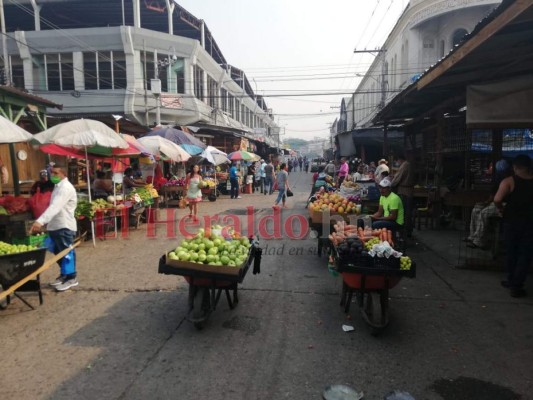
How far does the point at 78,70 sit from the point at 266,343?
27.2 meters

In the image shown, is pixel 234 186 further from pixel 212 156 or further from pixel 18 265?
pixel 18 265

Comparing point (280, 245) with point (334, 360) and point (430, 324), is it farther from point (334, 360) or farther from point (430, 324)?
point (334, 360)

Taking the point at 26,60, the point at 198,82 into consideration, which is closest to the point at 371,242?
the point at 198,82

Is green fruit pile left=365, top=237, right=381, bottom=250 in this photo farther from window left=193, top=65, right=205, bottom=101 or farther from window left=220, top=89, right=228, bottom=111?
window left=220, top=89, right=228, bottom=111

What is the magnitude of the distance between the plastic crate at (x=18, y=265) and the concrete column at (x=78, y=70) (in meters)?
24.8

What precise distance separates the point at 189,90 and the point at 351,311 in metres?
25.3

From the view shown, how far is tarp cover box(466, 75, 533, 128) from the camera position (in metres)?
5.36

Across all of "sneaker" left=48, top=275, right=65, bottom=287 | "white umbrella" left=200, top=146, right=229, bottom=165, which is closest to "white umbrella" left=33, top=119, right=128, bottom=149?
"sneaker" left=48, top=275, right=65, bottom=287

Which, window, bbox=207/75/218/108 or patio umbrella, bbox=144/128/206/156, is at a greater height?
window, bbox=207/75/218/108

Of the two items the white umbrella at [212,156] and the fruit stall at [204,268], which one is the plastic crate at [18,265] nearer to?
the fruit stall at [204,268]

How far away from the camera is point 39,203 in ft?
23.9

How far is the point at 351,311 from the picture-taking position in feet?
16.5

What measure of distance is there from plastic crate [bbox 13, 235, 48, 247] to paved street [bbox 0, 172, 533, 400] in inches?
81.6

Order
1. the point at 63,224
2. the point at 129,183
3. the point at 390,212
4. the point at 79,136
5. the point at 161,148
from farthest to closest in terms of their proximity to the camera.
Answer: the point at 161,148
the point at 129,183
the point at 79,136
the point at 390,212
the point at 63,224
